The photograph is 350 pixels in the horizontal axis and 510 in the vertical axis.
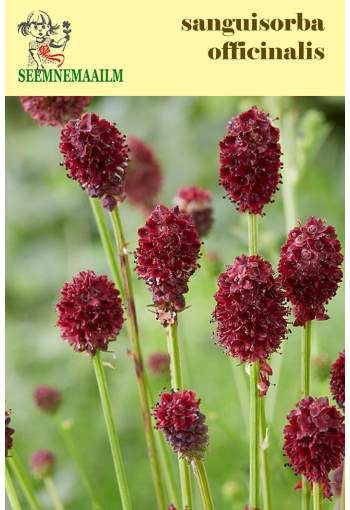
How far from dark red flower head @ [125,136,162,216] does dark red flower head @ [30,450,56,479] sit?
280 millimetres

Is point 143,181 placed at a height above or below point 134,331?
above

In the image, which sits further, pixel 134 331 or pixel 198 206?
pixel 198 206

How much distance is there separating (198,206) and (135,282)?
29.5 inches

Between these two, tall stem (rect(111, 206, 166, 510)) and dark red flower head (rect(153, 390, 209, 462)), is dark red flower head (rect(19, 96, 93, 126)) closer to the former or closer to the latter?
tall stem (rect(111, 206, 166, 510))

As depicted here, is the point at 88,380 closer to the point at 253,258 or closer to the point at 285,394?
the point at 285,394

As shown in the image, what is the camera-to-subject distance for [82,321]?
0.37 metres

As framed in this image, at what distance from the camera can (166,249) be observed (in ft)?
1.09

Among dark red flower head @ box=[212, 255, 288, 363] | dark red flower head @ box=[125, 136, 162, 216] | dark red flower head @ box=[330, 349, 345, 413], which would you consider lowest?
dark red flower head @ box=[330, 349, 345, 413]

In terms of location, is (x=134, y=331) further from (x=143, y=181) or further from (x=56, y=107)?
(x=143, y=181)

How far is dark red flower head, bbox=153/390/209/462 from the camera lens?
0.33 metres

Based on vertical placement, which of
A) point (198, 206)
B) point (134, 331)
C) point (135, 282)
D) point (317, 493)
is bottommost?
point (317, 493)

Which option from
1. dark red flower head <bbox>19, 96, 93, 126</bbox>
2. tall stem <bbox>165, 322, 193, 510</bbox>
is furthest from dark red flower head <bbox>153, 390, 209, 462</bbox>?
dark red flower head <bbox>19, 96, 93, 126</bbox>
